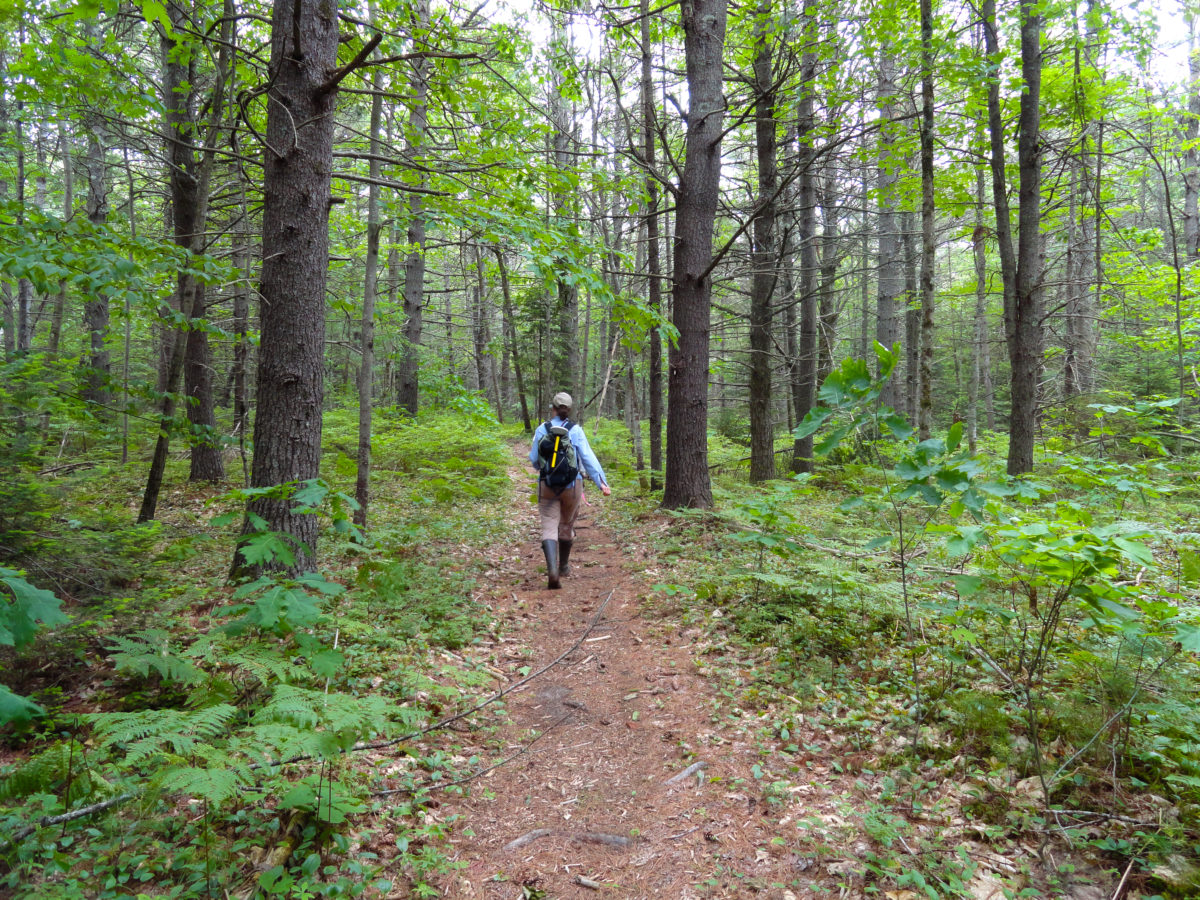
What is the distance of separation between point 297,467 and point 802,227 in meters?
11.1

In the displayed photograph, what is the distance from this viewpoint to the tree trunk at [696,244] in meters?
7.75

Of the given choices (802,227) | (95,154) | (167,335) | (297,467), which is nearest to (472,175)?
(297,467)

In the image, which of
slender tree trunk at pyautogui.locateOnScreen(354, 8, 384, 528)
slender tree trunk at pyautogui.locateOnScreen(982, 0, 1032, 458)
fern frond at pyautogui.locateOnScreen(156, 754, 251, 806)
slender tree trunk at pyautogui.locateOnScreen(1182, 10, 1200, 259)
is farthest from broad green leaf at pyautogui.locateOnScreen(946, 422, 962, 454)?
slender tree trunk at pyautogui.locateOnScreen(1182, 10, 1200, 259)

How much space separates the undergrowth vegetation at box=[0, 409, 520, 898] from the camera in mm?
2293

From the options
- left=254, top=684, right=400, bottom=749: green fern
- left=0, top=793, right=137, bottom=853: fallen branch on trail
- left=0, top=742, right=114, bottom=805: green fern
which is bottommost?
left=0, top=793, right=137, bottom=853: fallen branch on trail

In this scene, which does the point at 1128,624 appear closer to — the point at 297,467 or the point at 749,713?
the point at 749,713

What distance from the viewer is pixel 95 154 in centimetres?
1042

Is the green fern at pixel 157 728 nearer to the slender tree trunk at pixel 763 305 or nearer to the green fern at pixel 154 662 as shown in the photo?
the green fern at pixel 154 662

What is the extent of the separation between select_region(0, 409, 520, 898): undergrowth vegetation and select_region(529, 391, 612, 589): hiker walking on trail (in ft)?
5.59

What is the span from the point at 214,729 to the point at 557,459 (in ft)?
15.3

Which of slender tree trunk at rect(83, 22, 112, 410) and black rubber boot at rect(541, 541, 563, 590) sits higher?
slender tree trunk at rect(83, 22, 112, 410)

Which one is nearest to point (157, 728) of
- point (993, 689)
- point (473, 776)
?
point (473, 776)

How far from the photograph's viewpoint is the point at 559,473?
22.4ft

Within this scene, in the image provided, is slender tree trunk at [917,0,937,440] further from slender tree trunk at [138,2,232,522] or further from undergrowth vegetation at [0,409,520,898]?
slender tree trunk at [138,2,232,522]
